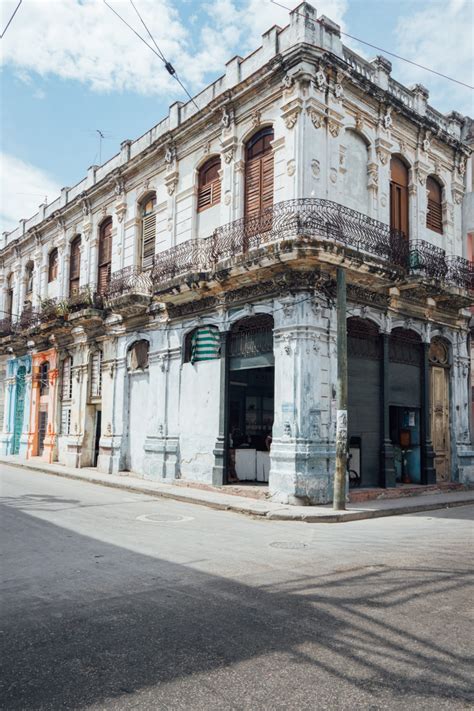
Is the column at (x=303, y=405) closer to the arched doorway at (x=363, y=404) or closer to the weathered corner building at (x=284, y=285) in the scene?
the weathered corner building at (x=284, y=285)

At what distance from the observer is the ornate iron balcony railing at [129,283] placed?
1895 centimetres

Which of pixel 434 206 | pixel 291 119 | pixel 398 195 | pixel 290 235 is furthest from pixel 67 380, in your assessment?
pixel 434 206

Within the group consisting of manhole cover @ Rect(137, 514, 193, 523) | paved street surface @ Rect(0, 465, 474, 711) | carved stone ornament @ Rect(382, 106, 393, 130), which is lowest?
manhole cover @ Rect(137, 514, 193, 523)

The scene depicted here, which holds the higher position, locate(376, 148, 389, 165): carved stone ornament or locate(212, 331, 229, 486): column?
locate(376, 148, 389, 165): carved stone ornament

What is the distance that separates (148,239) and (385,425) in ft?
33.1

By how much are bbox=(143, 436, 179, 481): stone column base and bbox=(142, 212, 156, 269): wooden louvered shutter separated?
5835mm

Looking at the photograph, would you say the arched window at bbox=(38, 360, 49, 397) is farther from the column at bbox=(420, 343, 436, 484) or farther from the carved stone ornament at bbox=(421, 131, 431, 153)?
the carved stone ornament at bbox=(421, 131, 431, 153)

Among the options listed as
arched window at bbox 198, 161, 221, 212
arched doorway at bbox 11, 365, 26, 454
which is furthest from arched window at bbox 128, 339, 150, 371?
arched doorway at bbox 11, 365, 26, 454

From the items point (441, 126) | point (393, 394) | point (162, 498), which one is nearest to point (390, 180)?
point (441, 126)

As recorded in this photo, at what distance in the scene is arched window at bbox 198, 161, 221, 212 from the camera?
1703 cm

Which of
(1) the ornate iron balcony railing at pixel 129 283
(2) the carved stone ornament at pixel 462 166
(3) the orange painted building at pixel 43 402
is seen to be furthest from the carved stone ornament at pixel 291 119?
(3) the orange painted building at pixel 43 402

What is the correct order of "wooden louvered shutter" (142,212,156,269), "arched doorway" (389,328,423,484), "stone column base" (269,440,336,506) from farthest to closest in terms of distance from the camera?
1. "wooden louvered shutter" (142,212,156,269)
2. "arched doorway" (389,328,423,484)
3. "stone column base" (269,440,336,506)

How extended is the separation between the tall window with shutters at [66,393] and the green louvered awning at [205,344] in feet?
29.0

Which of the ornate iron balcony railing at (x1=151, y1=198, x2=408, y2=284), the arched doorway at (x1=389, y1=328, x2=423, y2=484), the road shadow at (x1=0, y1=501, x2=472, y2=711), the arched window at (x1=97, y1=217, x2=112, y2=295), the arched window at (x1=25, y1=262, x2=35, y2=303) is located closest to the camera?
the road shadow at (x1=0, y1=501, x2=472, y2=711)
